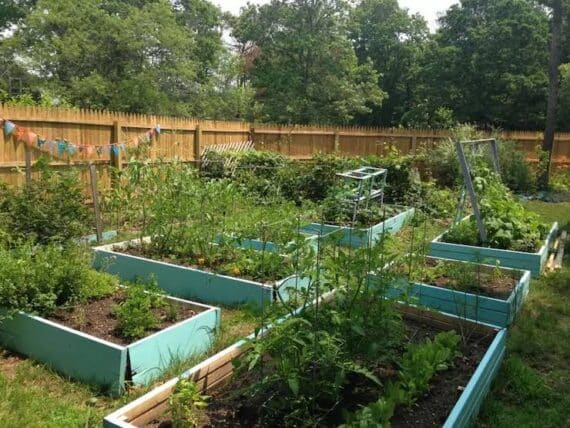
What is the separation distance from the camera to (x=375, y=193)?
25.5 ft

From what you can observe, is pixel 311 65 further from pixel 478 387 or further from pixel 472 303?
pixel 478 387

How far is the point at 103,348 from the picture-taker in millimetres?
2955

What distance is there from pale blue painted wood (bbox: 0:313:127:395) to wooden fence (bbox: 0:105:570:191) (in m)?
3.24

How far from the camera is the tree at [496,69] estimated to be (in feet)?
72.2

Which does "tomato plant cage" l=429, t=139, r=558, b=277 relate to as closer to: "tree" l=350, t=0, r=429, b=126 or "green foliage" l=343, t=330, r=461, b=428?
"green foliage" l=343, t=330, r=461, b=428

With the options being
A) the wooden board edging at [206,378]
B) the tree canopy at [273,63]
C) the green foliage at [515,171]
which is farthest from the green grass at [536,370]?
the tree canopy at [273,63]

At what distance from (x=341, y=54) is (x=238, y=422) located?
21.3m

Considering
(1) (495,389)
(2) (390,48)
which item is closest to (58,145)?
(1) (495,389)

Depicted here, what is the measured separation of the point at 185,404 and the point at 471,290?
297 cm

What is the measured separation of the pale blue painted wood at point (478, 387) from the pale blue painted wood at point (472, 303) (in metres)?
0.43

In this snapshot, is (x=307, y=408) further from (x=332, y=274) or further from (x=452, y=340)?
(x=452, y=340)

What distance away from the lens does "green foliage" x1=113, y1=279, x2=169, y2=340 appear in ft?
10.4

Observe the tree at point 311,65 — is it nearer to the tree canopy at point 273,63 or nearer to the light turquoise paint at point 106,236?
the tree canopy at point 273,63

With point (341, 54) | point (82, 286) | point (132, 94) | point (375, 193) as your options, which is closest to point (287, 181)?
point (375, 193)
